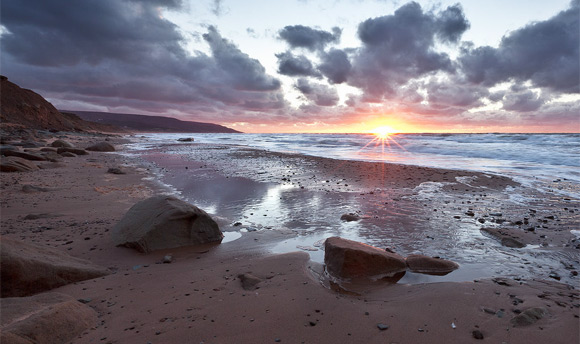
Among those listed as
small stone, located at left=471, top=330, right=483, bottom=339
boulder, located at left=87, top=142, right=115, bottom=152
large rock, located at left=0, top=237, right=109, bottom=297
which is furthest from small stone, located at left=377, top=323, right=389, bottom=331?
boulder, located at left=87, top=142, right=115, bottom=152

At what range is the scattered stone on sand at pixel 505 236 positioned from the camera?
16.8 feet

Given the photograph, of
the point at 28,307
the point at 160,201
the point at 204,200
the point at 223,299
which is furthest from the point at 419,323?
the point at 204,200

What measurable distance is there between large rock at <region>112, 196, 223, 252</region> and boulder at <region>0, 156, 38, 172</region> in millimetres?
9509

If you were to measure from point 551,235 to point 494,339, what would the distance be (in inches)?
172

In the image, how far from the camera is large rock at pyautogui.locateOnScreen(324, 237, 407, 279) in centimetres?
400

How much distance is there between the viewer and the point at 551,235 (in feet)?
18.3

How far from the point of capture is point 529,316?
2.93 metres

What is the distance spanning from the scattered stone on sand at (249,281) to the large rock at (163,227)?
1.67 m

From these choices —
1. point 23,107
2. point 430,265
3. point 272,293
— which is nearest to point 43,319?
point 272,293

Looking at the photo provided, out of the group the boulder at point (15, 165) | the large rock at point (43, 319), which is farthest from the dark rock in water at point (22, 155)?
the large rock at point (43, 319)

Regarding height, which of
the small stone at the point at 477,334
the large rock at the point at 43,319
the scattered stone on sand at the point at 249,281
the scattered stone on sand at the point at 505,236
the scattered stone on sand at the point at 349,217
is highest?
the scattered stone on sand at the point at 505,236

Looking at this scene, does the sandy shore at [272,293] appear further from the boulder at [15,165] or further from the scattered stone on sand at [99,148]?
the scattered stone on sand at [99,148]

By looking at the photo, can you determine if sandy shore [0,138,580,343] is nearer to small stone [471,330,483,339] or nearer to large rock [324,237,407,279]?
small stone [471,330,483,339]

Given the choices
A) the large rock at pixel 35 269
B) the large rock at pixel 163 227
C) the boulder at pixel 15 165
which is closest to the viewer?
the large rock at pixel 35 269
